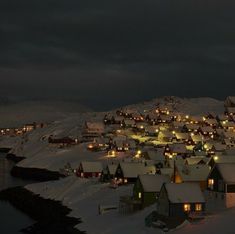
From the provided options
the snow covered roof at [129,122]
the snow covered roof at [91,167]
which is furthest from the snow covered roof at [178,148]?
the snow covered roof at [129,122]

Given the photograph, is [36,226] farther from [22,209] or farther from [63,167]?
[63,167]

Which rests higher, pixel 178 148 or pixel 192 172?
pixel 178 148

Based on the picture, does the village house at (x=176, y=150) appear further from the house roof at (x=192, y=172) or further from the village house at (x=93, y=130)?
the village house at (x=93, y=130)

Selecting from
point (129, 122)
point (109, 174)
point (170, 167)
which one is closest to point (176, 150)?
point (109, 174)

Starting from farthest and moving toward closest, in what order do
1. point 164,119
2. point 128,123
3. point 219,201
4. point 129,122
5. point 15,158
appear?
point 164,119, point 129,122, point 128,123, point 15,158, point 219,201

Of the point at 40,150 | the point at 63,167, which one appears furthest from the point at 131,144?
the point at 40,150

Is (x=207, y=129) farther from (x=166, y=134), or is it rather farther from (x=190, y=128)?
(x=166, y=134)
